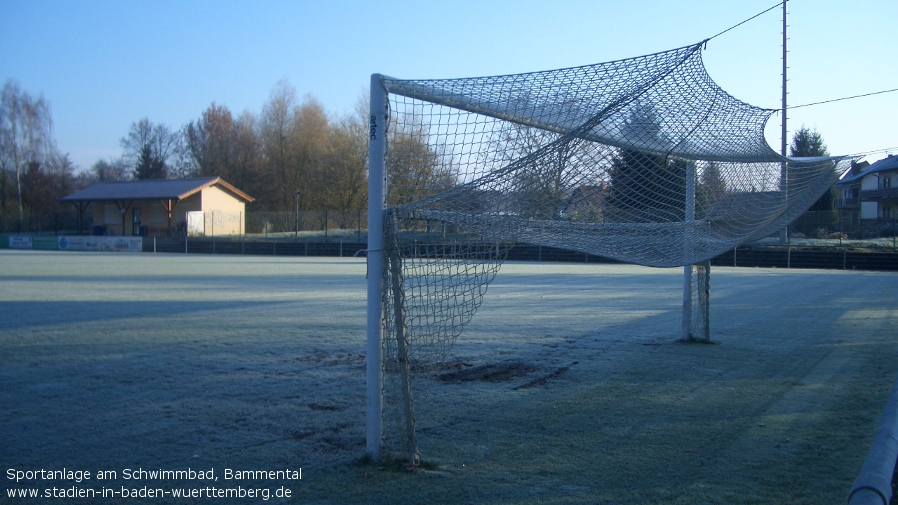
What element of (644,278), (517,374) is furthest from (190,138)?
(517,374)

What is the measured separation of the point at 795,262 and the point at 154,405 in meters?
31.6

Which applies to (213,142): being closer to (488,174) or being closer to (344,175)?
(344,175)

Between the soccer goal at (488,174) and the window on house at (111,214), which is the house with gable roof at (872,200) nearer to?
the soccer goal at (488,174)

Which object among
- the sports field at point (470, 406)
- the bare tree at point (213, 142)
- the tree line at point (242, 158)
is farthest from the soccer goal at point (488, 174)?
the bare tree at point (213, 142)

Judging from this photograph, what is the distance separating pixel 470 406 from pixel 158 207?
46109mm

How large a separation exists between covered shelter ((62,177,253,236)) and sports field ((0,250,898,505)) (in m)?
36.1

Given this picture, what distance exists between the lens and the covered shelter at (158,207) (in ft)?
149

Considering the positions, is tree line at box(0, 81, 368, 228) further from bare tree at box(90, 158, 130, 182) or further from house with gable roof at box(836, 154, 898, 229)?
house with gable roof at box(836, 154, 898, 229)

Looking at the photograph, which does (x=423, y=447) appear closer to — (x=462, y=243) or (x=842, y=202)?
(x=462, y=243)

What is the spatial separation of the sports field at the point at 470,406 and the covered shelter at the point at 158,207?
3610 centimetres

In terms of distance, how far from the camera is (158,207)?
151 feet

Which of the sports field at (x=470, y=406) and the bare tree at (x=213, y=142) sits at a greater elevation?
the bare tree at (x=213, y=142)

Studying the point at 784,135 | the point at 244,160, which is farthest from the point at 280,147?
the point at 784,135

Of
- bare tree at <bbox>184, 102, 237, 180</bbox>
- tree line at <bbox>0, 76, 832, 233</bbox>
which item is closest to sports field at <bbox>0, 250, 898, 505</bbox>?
tree line at <bbox>0, 76, 832, 233</bbox>
